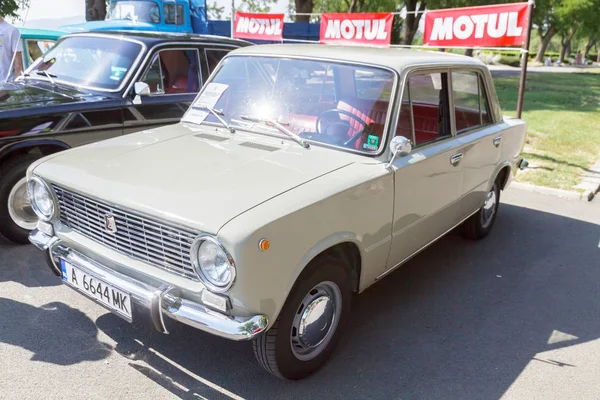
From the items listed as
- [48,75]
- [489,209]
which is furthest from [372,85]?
[48,75]

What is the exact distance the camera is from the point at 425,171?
3.59m

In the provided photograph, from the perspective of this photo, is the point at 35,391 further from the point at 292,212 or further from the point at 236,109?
the point at 236,109

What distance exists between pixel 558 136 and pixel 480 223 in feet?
21.4

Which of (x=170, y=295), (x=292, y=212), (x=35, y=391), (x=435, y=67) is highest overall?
(x=435, y=67)

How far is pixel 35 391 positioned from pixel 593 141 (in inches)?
418

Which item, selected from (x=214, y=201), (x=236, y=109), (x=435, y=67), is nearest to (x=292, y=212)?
(x=214, y=201)

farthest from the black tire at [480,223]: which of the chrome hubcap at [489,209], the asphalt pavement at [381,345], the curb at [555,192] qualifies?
the curb at [555,192]

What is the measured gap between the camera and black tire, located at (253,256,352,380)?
8.88 ft

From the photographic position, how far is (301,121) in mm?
3514

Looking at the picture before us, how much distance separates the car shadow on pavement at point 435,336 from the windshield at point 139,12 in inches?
456

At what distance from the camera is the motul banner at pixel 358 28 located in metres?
10.2

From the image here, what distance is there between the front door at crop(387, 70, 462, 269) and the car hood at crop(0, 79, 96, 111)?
3096 millimetres

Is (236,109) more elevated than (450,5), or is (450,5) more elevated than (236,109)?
(450,5)

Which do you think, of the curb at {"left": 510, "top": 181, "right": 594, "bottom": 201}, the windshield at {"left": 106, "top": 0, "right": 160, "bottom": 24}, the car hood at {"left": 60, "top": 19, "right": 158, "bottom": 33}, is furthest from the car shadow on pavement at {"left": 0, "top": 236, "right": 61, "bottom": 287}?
the windshield at {"left": 106, "top": 0, "right": 160, "bottom": 24}
